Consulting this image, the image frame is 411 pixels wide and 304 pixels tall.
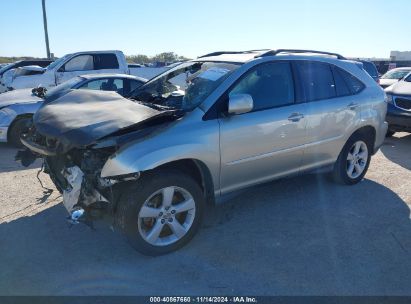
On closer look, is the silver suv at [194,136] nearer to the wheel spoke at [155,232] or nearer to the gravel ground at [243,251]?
the wheel spoke at [155,232]

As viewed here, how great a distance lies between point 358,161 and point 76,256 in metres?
3.80

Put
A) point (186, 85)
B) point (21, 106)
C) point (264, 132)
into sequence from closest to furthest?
point (264, 132)
point (186, 85)
point (21, 106)

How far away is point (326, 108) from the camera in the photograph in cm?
462

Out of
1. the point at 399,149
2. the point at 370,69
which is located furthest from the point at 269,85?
the point at 370,69

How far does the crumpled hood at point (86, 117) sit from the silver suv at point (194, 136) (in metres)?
0.01

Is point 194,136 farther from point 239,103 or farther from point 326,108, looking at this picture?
point 326,108

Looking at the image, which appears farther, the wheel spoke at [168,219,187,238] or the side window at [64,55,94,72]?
the side window at [64,55,94,72]

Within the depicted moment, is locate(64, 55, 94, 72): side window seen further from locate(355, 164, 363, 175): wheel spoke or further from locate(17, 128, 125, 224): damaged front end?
locate(355, 164, 363, 175): wheel spoke

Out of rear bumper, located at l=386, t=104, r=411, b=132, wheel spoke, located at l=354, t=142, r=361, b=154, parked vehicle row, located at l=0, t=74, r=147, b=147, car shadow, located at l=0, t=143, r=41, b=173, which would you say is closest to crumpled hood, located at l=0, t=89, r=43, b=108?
parked vehicle row, located at l=0, t=74, r=147, b=147

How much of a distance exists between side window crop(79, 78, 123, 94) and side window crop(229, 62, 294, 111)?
4454 millimetres

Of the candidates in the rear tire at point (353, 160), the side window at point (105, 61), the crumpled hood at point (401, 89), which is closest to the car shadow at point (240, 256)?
the rear tire at point (353, 160)

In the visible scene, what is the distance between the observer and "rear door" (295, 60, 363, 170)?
4523 mm

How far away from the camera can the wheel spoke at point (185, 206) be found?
11.8ft

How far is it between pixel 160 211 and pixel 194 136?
2.41 feet
